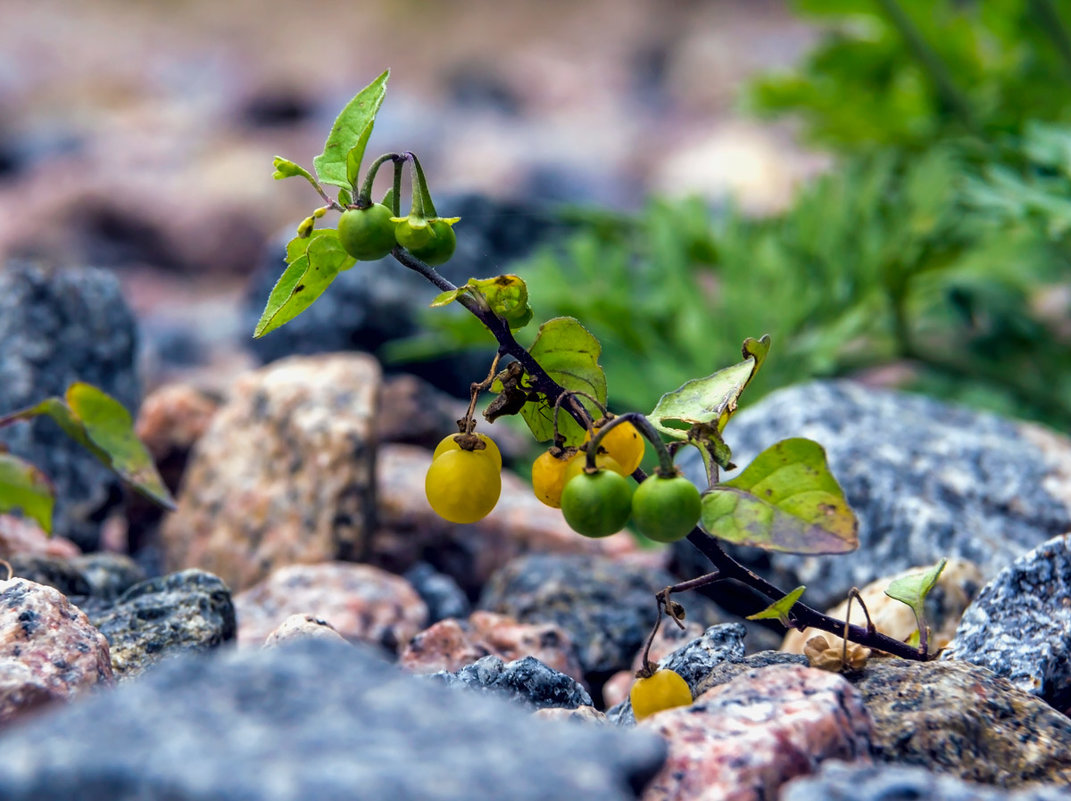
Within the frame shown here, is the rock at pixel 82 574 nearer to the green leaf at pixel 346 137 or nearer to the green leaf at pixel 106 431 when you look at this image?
the green leaf at pixel 106 431

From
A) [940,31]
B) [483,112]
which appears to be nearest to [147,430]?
[940,31]

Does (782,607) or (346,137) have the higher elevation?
(346,137)

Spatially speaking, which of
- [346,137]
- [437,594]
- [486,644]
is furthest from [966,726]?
[437,594]

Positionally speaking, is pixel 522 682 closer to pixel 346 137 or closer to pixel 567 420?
pixel 567 420

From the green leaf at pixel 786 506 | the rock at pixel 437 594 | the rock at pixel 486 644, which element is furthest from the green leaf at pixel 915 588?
the rock at pixel 437 594

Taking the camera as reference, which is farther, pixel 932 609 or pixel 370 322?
pixel 370 322

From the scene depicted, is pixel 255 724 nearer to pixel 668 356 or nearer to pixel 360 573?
pixel 360 573

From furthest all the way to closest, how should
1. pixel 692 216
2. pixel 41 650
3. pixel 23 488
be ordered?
pixel 692 216 < pixel 23 488 < pixel 41 650
